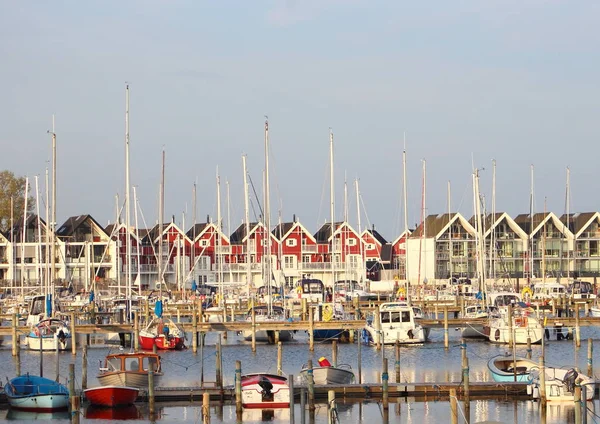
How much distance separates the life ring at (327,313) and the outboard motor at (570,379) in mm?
25706

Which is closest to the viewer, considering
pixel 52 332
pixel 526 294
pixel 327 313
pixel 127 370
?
pixel 127 370

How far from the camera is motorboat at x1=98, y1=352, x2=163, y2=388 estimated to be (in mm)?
39562

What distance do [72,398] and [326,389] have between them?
8895 millimetres

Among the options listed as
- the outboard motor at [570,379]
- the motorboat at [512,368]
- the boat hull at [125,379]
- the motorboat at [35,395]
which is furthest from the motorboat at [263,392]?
the outboard motor at [570,379]

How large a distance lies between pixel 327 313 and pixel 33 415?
28.0 meters

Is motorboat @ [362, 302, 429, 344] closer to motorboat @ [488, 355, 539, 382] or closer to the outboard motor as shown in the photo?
motorboat @ [488, 355, 539, 382]

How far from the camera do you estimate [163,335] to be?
58.7 metres

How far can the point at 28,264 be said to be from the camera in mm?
112000

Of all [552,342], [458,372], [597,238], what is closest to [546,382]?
[458,372]

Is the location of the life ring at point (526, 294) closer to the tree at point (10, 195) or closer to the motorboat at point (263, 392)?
the motorboat at point (263, 392)

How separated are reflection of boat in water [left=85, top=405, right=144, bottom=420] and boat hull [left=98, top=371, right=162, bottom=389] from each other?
1372mm

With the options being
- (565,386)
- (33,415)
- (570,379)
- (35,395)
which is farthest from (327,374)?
(33,415)

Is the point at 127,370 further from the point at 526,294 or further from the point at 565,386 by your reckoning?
the point at 526,294

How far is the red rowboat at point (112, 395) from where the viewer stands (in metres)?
37.8
